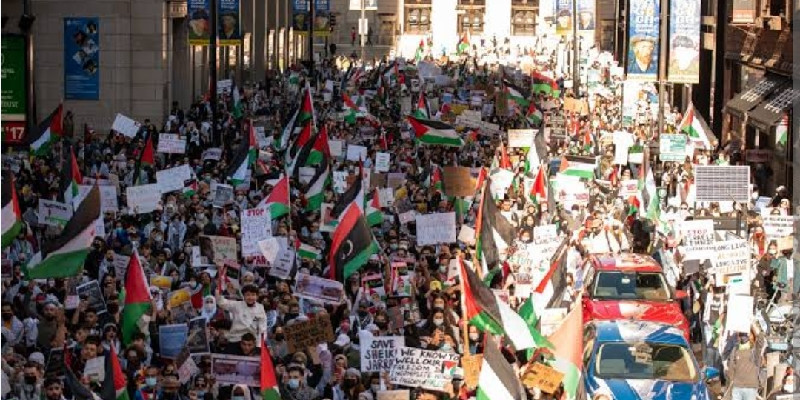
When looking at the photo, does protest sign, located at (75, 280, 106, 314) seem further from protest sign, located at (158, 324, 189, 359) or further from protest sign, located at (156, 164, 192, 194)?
protest sign, located at (156, 164, 192, 194)

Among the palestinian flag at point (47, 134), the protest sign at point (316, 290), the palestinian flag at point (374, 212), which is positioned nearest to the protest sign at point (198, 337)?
the protest sign at point (316, 290)

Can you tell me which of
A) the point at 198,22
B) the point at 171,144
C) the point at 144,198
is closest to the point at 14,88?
the point at 144,198

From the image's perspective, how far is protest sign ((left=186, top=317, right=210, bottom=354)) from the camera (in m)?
16.8

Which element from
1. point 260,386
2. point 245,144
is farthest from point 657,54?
Answer: point 260,386

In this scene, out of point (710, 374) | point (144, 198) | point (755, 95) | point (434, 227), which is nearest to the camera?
point (710, 374)

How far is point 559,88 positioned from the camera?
66375 millimetres

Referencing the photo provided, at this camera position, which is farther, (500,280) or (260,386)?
(500,280)

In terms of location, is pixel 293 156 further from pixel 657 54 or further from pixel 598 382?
pixel 598 382

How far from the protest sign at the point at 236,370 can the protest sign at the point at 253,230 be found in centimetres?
583

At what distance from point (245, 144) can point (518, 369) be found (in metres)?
13.6

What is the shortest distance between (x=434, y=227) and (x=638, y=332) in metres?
6.38

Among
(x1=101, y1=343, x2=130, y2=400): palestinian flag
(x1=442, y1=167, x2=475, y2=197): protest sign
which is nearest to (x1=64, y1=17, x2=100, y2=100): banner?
(x1=442, y1=167, x2=475, y2=197): protest sign

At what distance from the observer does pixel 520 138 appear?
4012cm

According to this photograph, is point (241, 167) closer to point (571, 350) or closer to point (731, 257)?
point (731, 257)
